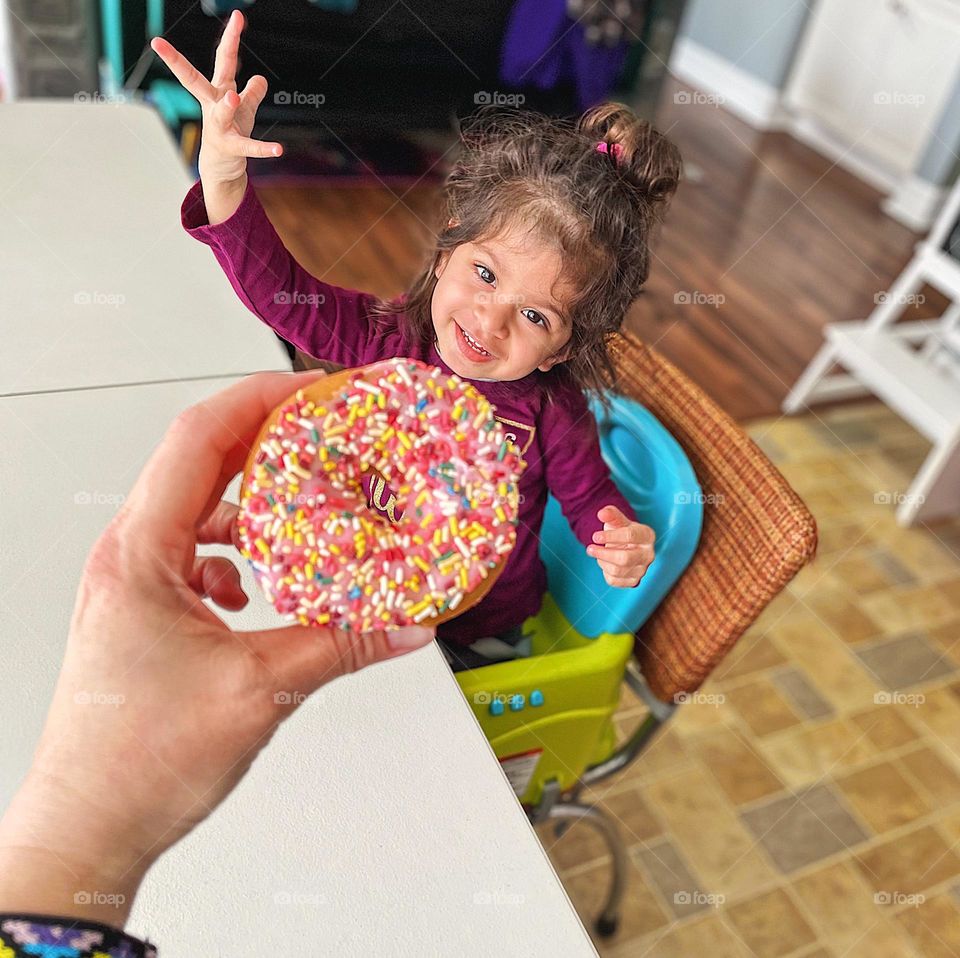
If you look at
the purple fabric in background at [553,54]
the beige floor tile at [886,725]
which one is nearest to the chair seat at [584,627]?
the beige floor tile at [886,725]

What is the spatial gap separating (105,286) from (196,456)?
15.9 inches

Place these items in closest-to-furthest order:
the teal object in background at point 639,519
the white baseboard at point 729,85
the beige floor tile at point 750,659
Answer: the teal object in background at point 639,519 < the beige floor tile at point 750,659 < the white baseboard at point 729,85

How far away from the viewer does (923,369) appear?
2.06m

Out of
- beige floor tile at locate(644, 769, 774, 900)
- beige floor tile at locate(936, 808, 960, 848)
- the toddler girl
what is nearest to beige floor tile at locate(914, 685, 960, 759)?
beige floor tile at locate(936, 808, 960, 848)

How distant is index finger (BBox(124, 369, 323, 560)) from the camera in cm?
54

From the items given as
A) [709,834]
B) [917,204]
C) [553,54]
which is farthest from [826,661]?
[917,204]

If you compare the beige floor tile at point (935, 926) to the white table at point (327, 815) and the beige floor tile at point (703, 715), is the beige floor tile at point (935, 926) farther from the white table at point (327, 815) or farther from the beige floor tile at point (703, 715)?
the white table at point (327, 815)

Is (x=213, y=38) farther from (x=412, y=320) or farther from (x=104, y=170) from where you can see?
(x=412, y=320)

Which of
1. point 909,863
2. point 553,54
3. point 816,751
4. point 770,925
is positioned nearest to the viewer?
point 770,925

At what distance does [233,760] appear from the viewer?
0.55 meters

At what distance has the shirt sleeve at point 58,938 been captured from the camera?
1.56 ft

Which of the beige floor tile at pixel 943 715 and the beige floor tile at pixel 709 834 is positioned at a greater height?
the beige floor tile at pixel 943 715

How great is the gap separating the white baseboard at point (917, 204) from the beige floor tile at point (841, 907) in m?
2.66

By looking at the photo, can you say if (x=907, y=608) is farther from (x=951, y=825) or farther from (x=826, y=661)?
(x=951, y=825)
